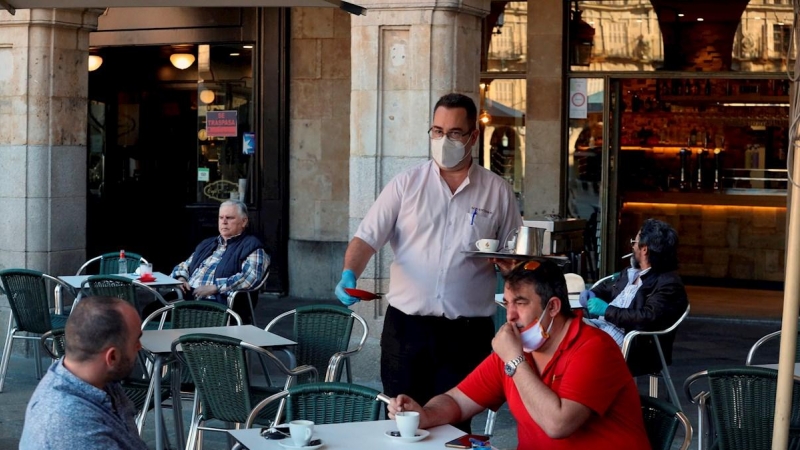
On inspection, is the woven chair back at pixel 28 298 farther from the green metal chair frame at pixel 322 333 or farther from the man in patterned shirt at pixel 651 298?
the man in patterned shirt at pixel 651 298

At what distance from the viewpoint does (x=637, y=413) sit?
4.07m

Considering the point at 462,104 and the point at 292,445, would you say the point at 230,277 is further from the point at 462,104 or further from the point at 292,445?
the point at 292,445

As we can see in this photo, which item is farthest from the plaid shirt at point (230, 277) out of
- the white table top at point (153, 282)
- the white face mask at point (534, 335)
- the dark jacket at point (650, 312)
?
the white face mask at point (534, 335)

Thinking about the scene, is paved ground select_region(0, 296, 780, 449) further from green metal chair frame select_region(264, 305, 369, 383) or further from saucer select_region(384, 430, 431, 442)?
saucer select_region(384, 430, 431, 442)

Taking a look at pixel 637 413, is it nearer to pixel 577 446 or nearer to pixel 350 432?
pixel 577 446

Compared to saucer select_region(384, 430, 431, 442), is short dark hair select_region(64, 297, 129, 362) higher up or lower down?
higher up

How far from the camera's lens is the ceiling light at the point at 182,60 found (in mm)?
14320

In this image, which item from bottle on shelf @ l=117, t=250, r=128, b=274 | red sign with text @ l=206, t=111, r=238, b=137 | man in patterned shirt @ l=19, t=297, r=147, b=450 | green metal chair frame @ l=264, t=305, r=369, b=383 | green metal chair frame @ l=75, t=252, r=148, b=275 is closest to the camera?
man in patterned shirt @ l=19, t=297, r=147, b=450

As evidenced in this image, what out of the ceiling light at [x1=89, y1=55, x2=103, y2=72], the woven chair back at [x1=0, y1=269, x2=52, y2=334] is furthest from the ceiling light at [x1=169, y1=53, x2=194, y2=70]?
the woven chair back at [x1=0, y1=269, x2=52, y2=334]

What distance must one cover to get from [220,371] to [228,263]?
280 cm

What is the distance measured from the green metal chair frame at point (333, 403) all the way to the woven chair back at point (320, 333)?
7.01 feet

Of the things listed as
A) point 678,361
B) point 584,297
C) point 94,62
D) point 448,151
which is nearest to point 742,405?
point 448,151

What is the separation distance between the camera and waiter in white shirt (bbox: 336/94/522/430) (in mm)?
5102

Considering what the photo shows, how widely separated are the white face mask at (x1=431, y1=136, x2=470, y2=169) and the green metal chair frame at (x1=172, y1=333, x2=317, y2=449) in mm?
1331
